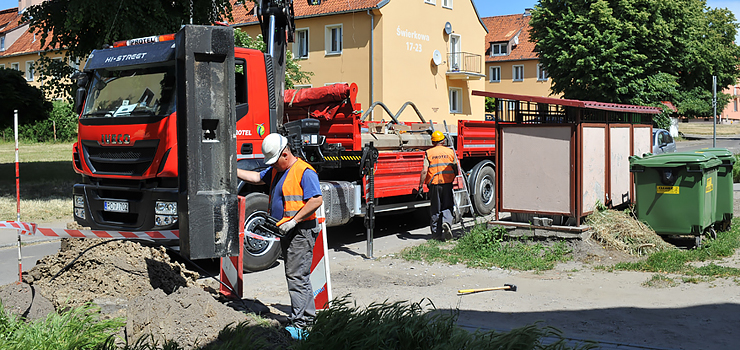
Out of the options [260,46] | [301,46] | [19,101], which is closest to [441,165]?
[19,101]

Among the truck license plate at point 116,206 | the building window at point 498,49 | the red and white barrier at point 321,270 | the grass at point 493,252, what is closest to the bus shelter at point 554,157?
the grass at point 493,252

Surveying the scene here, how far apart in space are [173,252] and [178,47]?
302 centimetres

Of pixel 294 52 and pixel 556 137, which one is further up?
pixel 294 52

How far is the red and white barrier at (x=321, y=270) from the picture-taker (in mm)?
6051

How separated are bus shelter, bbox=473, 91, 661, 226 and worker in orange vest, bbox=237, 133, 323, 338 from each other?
13.8 feet

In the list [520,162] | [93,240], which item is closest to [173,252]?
[93,240]

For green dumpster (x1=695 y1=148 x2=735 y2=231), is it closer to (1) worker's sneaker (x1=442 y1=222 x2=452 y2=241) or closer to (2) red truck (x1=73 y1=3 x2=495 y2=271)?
(1) worker's sneaker (x1=442 y1=222 x2=452 y2=241)

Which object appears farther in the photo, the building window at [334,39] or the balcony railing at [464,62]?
the balcony railing at [464,62]

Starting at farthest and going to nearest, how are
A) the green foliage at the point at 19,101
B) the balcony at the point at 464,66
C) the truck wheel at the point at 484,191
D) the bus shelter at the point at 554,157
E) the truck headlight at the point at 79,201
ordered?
1. the balcony at the point at 464,66
2. the green foliage at the point at 19,101
3. the truck wheel at the point at 484,191
4. the bus shelter at the point at 554,157
5. the truck headlight at the point at 79,201

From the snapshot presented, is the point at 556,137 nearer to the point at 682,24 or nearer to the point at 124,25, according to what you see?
the point at 124,25

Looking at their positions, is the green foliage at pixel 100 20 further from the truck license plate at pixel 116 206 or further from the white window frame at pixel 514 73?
the white window frame at pixel 514 73

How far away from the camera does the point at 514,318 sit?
620cm

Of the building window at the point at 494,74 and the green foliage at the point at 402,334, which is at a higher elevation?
the building window at the point at 494,74

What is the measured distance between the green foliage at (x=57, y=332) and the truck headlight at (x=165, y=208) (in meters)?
2.13
